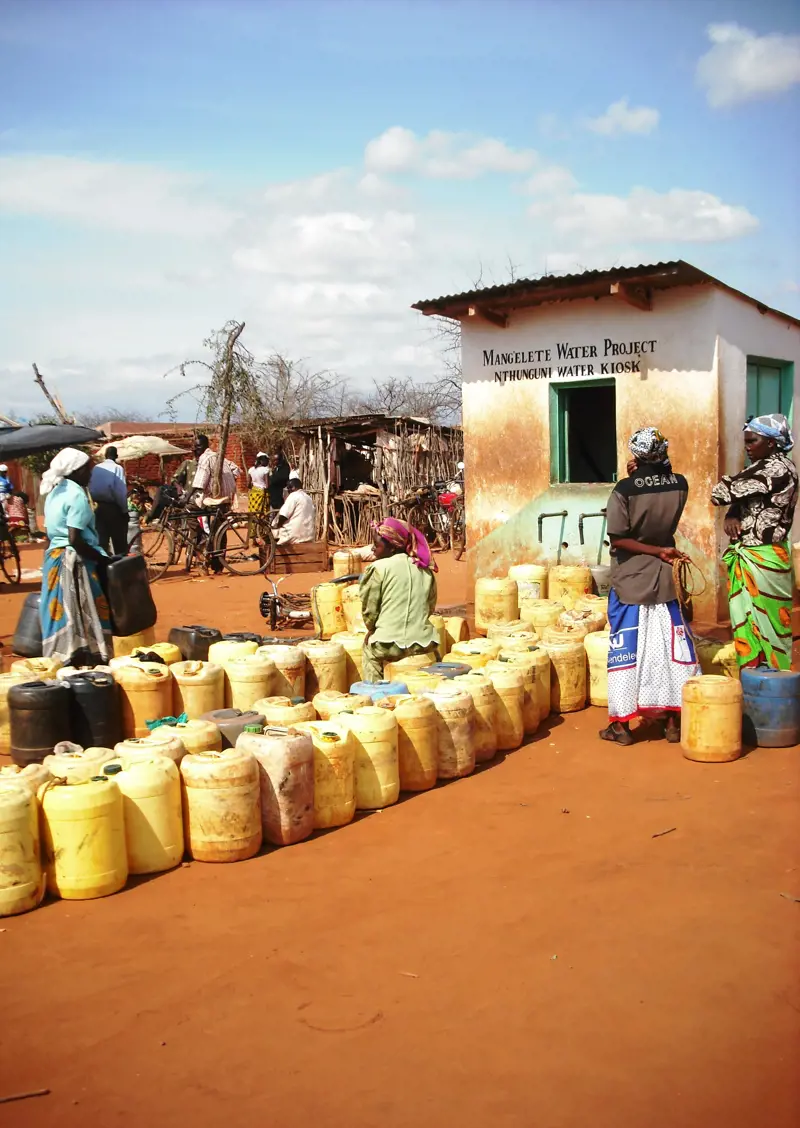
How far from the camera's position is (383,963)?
356 cm

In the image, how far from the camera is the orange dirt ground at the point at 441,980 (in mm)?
2811

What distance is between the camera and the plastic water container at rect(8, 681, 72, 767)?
5.33 m

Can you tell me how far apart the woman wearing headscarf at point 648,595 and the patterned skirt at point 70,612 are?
11.9 feet

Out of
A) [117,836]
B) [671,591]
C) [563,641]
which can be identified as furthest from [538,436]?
[117,836]

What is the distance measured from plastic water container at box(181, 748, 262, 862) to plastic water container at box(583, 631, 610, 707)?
131 inches

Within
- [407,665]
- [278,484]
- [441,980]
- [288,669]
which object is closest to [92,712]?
[288,669]

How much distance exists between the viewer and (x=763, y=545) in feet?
21.3

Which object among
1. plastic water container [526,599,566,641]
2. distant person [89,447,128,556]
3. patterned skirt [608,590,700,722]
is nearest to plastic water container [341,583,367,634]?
plastic water container [526,599,566,641]

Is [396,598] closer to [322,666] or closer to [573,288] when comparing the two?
[322,666]

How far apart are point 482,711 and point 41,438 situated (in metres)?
8.58

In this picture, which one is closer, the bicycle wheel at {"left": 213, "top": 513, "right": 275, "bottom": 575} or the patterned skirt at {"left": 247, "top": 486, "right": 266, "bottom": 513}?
the bicycle wheel at {"left": 213, "top": 513, "right": 275, "bottom": 575}

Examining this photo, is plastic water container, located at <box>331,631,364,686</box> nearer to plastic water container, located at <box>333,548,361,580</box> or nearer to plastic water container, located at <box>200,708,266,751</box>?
plastic water container, located at <box>200,708,266,751</box>

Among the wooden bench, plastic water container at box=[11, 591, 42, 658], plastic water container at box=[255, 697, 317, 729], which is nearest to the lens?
plastic water container at box=[255, 697, 317, 729]

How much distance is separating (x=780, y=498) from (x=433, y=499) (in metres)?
12.7
